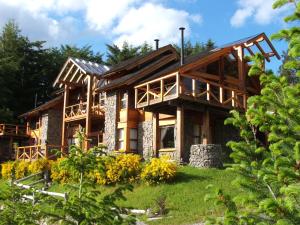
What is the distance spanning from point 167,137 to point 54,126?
13.4 m

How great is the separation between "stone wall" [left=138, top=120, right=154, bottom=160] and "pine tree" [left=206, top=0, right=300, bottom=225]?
63.2ft

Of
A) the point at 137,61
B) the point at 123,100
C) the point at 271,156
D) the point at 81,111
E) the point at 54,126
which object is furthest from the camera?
the point at 54,126

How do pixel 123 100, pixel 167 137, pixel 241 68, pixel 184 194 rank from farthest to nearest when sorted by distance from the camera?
pixel 123 100, pixel 241 68, pixel 167 137, pixel 184 194

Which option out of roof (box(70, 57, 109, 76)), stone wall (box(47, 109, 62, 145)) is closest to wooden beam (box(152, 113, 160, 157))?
roof (box(70, 57, 109, 76))

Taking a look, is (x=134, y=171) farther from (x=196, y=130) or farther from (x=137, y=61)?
(x=137, y=61)

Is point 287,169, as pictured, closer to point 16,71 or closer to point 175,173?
point 175,173

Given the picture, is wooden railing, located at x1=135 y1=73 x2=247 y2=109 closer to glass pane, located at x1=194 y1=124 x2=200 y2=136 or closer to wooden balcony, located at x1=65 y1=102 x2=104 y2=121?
glass pane, located at x1=194 y1=124 x2=200 y2=136

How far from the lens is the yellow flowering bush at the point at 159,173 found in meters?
17.1

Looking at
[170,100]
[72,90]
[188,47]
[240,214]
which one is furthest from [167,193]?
[188,47]

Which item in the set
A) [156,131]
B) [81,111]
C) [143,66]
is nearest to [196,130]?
[156,131]

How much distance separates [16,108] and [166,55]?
23.1 metres

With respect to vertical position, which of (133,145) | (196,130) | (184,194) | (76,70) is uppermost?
(76,70)

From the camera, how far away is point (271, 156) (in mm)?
4543

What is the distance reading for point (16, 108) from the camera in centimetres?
4550
